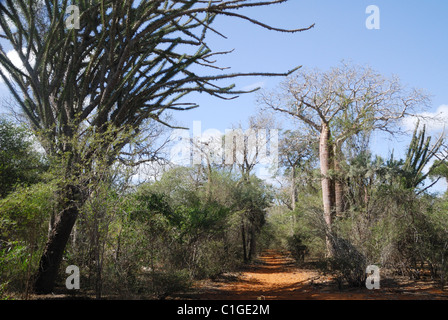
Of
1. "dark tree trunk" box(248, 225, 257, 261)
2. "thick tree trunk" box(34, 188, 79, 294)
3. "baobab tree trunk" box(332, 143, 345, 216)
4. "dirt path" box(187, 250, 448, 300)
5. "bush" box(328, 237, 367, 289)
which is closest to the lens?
"thick tree trunk" box(34, 188, 79, 294)

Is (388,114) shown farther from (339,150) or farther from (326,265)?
(326,265)

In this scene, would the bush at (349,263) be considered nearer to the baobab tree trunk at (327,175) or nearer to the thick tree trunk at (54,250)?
the baobab tree trunk at (327,175)

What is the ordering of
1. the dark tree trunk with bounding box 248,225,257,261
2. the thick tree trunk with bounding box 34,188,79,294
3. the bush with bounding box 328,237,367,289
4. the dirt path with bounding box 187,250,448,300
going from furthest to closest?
the dark tree trunk with bounding box 248,225,257,261 → the bush with bounding box 328,237,367,289 → the dirt path with bounding box 187,250,448,300 → the thick tree trunk with bounding box 34,188,79,294

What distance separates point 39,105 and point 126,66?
190cm

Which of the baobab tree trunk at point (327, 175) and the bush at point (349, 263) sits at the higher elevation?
the baobab tree trunk at point (327, 175)

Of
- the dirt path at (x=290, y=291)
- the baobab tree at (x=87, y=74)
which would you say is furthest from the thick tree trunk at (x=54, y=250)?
the dirt path at (x=290, y=291)

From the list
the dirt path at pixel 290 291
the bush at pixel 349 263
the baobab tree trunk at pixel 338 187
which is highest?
the baobab tree trunk at pixel 338 187

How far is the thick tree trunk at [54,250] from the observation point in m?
6.19

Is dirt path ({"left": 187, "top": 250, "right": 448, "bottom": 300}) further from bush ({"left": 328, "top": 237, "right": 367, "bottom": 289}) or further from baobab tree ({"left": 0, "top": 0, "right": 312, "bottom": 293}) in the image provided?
baobab tree ({"left": 0, "top": 0, "right": 312, "bottom": 293})

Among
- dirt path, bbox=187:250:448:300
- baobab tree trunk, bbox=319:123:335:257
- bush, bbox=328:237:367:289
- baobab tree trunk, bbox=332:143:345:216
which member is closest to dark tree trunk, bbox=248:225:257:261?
dirt path, bbox=187:250:448:300

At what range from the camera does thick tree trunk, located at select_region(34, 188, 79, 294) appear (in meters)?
6.19

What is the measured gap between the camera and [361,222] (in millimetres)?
8008

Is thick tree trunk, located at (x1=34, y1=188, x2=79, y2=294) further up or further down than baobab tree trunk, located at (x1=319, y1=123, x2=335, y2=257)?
further down
